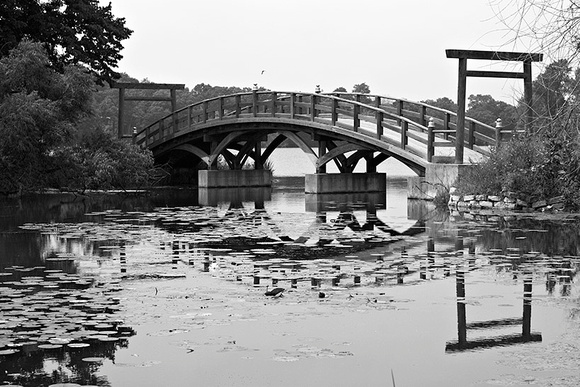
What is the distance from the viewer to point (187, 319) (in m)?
8.23

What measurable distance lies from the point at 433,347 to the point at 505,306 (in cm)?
A: 181

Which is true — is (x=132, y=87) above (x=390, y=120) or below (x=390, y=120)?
above

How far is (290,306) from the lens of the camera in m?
8.87

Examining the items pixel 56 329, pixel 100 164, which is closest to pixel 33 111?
pixel 100 164

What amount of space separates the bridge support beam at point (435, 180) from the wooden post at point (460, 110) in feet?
1.37

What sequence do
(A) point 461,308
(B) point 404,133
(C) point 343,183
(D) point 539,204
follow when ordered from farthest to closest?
(C) point 343,183 < (B) point 404,133 < (D) point 539,204 < (A) point 461,308

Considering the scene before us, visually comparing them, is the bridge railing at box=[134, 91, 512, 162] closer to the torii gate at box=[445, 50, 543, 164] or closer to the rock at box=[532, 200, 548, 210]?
the torii gate at box=[445, 50, 543, 164]

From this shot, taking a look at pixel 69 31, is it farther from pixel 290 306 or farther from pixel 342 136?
pixel 290 306

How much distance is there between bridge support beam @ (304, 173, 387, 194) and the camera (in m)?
31.4

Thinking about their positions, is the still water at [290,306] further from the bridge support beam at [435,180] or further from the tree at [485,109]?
the tree at [485,109]

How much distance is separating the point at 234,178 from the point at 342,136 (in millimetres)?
9644

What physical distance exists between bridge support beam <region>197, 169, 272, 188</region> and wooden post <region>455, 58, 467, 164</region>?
14.5 meters

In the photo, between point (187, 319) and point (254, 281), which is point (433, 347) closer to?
point (187, 319)

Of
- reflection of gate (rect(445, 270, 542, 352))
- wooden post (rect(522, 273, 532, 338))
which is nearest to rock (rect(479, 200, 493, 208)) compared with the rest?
wooden post (rect(522, 273, 532, 338))
